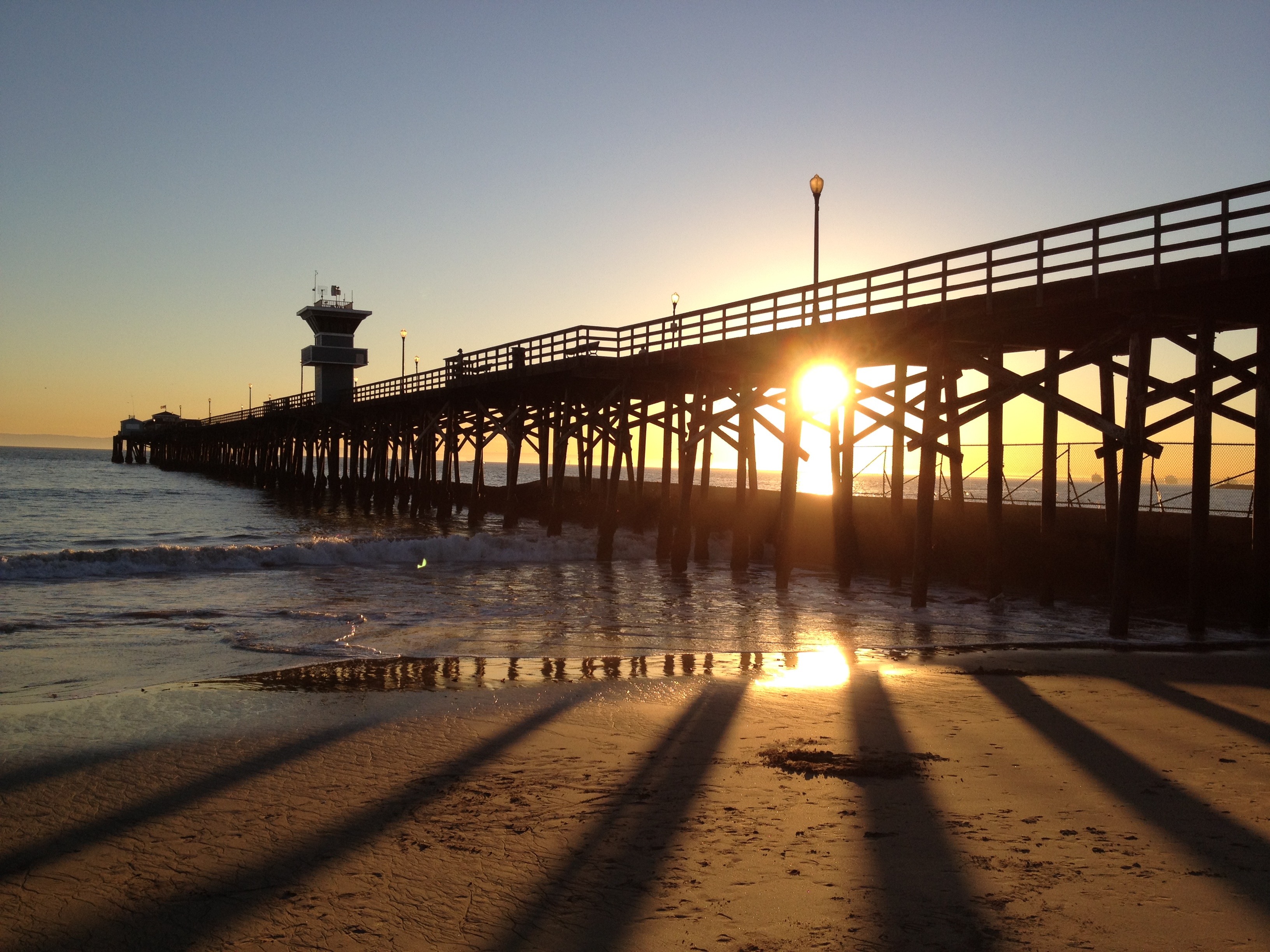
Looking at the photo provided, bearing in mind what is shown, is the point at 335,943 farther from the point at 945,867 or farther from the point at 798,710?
the point at 798,710

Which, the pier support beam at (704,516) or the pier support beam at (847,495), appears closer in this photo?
the pier support beam at (847,495)

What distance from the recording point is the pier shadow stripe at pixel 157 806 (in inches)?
184

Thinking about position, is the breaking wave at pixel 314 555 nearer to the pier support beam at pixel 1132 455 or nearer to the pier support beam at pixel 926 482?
the pier support beam at pixel 926 482

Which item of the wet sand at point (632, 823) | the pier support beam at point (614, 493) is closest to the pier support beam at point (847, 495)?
the pier support beam at point (614, 493)

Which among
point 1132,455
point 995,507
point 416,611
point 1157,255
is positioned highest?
point 1157,255

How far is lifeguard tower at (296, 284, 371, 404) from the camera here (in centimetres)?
5766

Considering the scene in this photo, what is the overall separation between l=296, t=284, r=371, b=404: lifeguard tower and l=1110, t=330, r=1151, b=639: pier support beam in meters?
51.2

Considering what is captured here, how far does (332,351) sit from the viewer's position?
2281 inches

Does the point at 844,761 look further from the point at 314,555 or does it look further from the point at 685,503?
the point at 314,555

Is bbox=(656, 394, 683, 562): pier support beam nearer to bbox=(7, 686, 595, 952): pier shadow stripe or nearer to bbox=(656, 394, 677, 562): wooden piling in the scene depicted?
bbox=(656, 394, 677, 562): wooden piling

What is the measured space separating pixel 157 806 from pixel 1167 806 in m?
5.64

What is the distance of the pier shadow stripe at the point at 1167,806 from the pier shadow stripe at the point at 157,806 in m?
5.13

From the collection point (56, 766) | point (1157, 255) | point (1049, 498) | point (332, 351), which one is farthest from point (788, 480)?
point (332, 351)

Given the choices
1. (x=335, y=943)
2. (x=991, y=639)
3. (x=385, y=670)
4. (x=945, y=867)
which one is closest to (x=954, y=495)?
(x=991, y=639)
